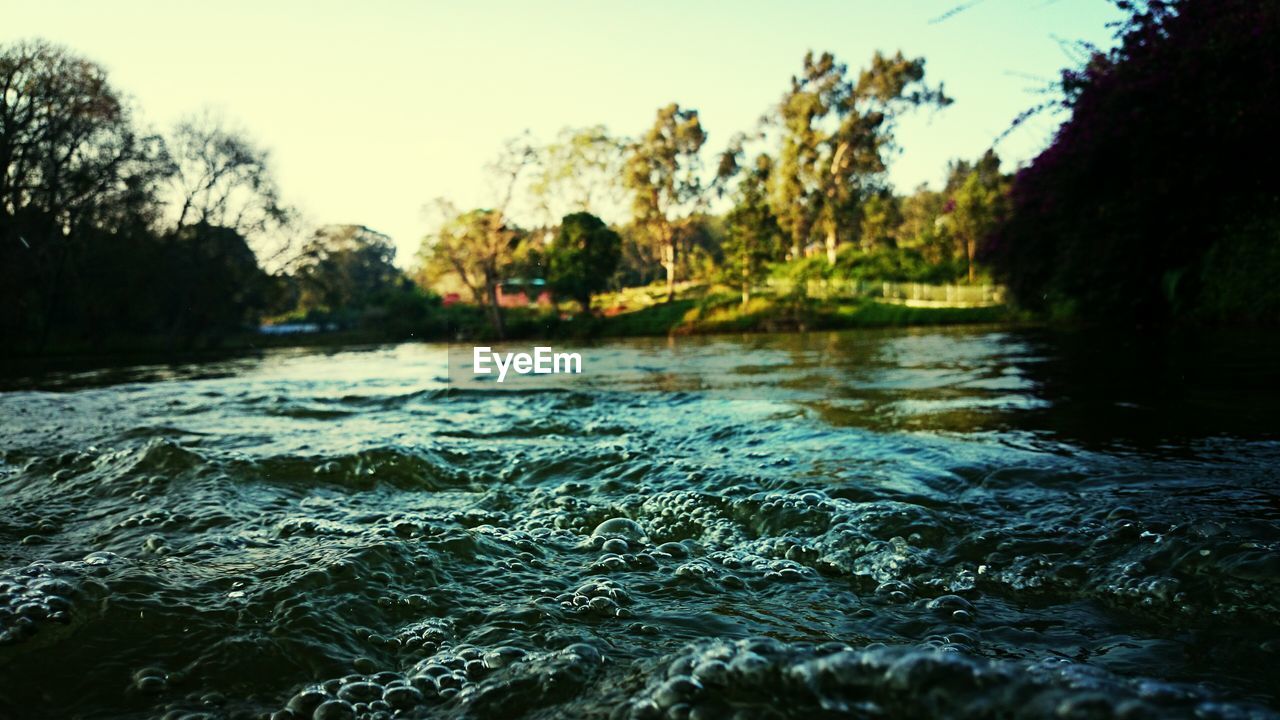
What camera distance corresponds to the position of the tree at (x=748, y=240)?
3516 cm

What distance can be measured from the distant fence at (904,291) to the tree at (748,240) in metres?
1.96

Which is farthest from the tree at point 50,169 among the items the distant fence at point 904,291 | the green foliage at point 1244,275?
the green foliage at point 1244,275

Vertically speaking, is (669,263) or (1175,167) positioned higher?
(669,263)

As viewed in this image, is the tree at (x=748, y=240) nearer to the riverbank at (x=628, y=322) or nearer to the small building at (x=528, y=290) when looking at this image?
the riverbank at (x=628, y=322)

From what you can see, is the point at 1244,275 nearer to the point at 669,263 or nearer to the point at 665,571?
the point at 665,571

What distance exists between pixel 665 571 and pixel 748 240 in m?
34.1

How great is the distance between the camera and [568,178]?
136 feet

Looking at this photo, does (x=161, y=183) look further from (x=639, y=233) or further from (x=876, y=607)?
(x=876, y=607)

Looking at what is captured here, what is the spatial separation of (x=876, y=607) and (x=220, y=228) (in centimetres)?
3388

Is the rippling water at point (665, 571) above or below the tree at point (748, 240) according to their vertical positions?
below

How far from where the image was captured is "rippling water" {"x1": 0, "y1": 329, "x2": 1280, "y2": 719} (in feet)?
4.19

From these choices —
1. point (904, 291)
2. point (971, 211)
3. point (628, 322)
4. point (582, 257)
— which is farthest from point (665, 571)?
point (971, 211)

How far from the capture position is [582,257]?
123ft

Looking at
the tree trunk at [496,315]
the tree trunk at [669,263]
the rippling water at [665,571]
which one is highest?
the tree trunk at [669,263]
